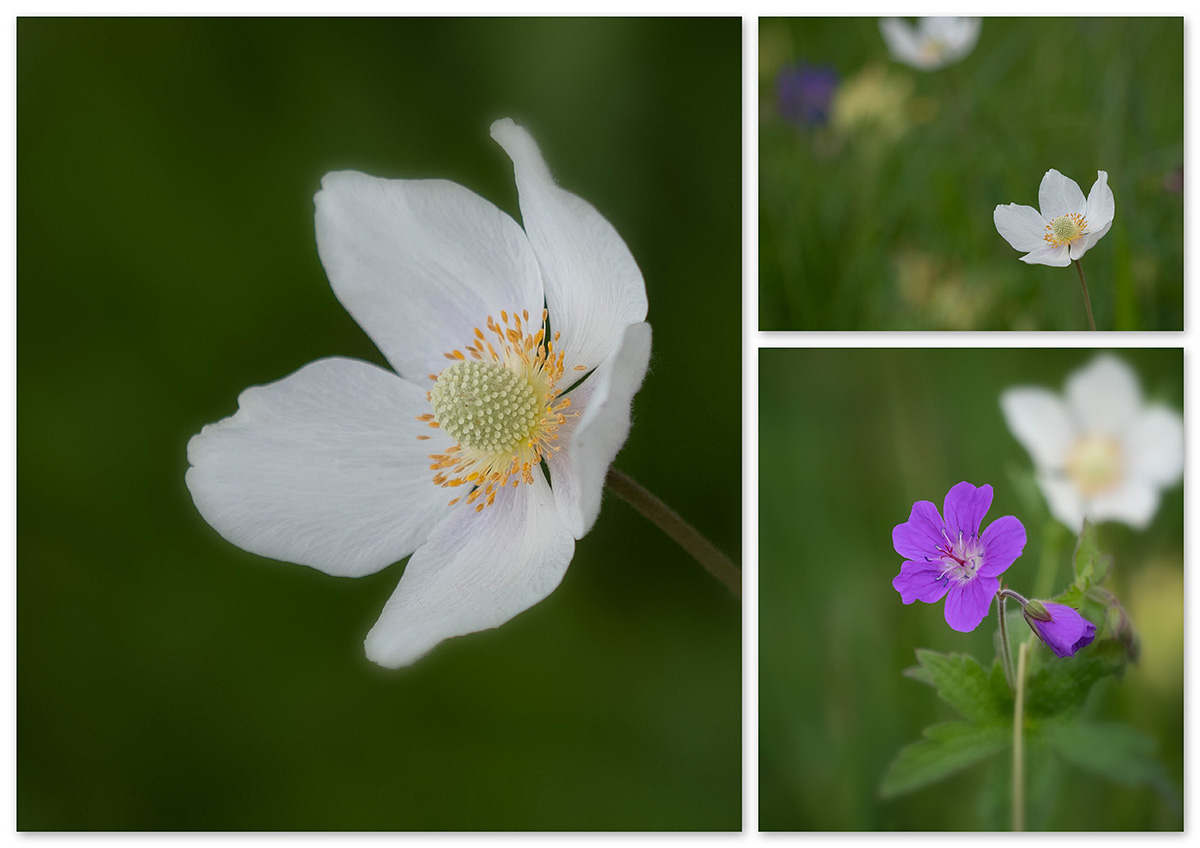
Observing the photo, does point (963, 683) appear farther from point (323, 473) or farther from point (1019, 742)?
point (323, 473)

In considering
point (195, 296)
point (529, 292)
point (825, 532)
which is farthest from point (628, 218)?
point (195, 296)

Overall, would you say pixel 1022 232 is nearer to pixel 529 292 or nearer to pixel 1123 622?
pixel 1123 622

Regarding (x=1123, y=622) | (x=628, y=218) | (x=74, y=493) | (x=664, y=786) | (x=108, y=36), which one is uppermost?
(x=108, y=36)

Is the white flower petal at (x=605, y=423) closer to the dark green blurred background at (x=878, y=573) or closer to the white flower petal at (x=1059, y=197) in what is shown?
the dark green blurred background at (x=878, y=573)

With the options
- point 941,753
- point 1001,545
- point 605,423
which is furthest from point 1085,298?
point 605,423

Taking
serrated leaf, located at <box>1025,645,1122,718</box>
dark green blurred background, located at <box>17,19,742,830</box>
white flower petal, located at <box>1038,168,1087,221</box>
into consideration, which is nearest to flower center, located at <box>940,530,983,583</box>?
serrated leaf, located at <box>1025,645,1122,718</box>

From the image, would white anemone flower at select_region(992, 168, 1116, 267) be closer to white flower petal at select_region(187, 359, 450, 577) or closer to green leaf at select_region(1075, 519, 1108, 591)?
green leaf at select_region(1075, 519, 1108, 591)
